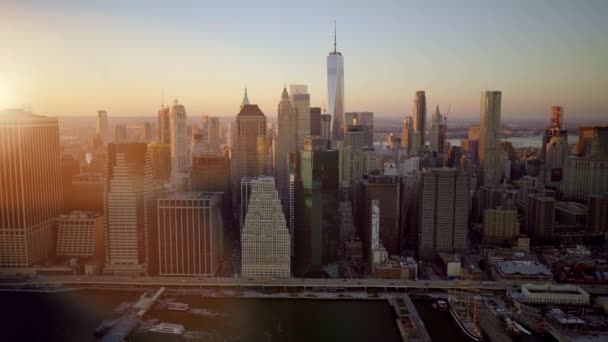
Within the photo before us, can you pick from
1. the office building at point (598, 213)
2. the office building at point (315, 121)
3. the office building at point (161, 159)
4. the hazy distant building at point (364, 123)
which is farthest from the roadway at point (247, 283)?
the hazy distant building at point (364, 123)

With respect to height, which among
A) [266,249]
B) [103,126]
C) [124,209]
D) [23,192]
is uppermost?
[103,126]

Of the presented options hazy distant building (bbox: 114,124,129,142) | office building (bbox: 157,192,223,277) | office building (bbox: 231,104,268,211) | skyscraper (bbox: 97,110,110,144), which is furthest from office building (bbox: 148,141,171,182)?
office building (bbox: 157,192,223,277)

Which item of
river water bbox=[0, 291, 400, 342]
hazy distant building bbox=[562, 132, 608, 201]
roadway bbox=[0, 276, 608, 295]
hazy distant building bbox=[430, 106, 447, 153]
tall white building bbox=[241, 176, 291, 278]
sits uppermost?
hazy distant building bbox=[430, 106, 447, 153]

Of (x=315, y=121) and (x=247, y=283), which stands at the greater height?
(x=315, y=121)

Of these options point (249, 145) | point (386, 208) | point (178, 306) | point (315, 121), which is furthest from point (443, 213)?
point (178, 306)

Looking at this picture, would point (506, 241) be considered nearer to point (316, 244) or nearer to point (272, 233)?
point (316, 244)

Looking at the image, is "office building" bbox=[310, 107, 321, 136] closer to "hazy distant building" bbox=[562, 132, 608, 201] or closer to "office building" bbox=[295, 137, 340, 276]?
"office building" bbox=[295, 137, 340, 276]

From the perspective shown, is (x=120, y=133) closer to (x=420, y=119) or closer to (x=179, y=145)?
(x=179, y=145)
